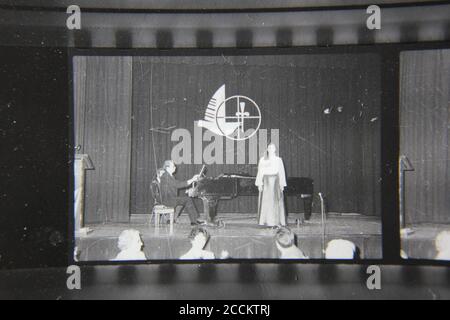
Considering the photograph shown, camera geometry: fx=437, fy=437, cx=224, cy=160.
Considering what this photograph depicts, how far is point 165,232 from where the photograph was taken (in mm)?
3797

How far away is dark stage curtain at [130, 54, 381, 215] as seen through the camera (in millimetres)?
3889

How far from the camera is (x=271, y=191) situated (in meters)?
4.04

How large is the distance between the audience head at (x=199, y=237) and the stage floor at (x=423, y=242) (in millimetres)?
1685

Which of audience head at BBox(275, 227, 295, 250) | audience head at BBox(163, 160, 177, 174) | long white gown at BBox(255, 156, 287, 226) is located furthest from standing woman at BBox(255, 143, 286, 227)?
audience head at BBox(163, 160, 177, 174)

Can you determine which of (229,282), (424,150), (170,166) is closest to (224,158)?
(170,166)

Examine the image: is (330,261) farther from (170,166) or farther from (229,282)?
(170,166)

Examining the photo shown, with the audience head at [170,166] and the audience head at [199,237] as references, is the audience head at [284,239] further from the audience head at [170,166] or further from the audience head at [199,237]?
the audience head at [170,166]

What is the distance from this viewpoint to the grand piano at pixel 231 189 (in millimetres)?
4023

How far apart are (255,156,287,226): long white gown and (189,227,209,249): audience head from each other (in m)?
0.55

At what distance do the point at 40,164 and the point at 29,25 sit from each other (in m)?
1.14

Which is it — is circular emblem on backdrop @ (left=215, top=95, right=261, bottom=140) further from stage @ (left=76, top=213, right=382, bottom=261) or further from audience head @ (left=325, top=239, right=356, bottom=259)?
audience head @ (left=325, top=239, right=356, bottom=259)

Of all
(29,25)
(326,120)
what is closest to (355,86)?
(326,120)

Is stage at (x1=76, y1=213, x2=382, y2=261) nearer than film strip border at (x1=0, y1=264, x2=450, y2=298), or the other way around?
film strip border at (x1=0, y1=264, x2=450, y2=298)
